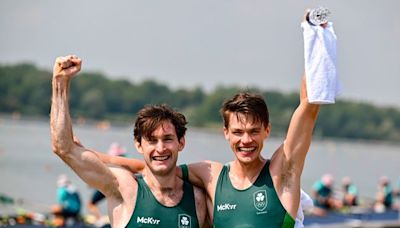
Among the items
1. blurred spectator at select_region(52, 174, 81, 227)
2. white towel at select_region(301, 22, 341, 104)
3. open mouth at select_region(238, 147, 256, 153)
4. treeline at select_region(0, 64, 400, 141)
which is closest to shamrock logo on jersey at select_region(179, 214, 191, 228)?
open mouth at select_region(238, 147, 256, 153)

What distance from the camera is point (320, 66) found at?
5008 mm

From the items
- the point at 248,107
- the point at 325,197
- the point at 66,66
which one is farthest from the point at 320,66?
the point at 325,197

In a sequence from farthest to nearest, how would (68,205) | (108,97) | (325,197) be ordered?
(108,97)
(325,197)
(68,205)

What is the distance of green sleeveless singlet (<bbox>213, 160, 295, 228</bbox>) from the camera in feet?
17.3

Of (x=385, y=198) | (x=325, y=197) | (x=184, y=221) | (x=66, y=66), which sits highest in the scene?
(x=66, y=66)

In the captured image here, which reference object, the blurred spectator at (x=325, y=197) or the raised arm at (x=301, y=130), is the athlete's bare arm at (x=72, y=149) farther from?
the blurred spectator at (x=325, y=197)

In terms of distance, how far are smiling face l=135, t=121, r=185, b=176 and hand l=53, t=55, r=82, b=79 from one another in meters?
0.61

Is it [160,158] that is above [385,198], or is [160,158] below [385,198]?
above

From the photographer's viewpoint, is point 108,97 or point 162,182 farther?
point 108,97

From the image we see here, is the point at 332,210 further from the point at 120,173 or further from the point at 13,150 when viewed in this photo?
the point at 13,150

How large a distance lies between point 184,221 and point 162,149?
0.48m

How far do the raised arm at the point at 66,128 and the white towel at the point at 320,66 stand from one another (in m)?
1.37

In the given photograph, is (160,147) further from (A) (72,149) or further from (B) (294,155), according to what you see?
(B) (294,155)

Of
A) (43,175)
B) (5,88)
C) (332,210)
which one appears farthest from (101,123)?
(332,210)
